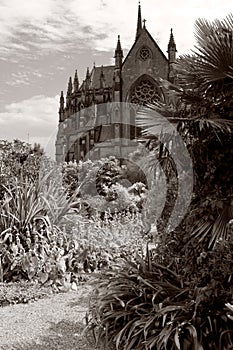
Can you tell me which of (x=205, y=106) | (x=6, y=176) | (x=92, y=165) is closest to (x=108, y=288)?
(x=205, y=106)

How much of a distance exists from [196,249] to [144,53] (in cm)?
3760

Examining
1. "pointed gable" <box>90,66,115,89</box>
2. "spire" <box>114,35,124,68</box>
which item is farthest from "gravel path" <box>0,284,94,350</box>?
"pointed gable" <box>90,66,115,89</box>

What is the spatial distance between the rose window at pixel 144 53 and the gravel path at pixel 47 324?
35.6 meters

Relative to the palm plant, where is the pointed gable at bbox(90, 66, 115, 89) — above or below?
above

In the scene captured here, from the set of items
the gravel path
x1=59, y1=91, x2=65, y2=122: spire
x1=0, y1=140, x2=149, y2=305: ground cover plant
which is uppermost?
x1=59, y1=91, x2=65, y2=122: spire

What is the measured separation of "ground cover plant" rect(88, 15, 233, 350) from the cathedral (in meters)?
31.9

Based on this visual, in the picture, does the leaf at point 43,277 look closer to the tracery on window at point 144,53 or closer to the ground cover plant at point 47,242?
the ground cover plant at point 47,242

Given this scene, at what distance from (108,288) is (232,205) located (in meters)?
1.50

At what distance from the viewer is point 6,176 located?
9.02 m

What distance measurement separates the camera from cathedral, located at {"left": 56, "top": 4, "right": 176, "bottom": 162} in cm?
3800

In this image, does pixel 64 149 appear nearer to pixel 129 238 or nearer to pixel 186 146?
pixel 129 238

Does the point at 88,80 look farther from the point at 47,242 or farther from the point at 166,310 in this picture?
the point at 166,310

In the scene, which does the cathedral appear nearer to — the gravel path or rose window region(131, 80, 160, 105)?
rose window region(131, 80, 160, 105)

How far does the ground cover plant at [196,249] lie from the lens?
3.48 metres
